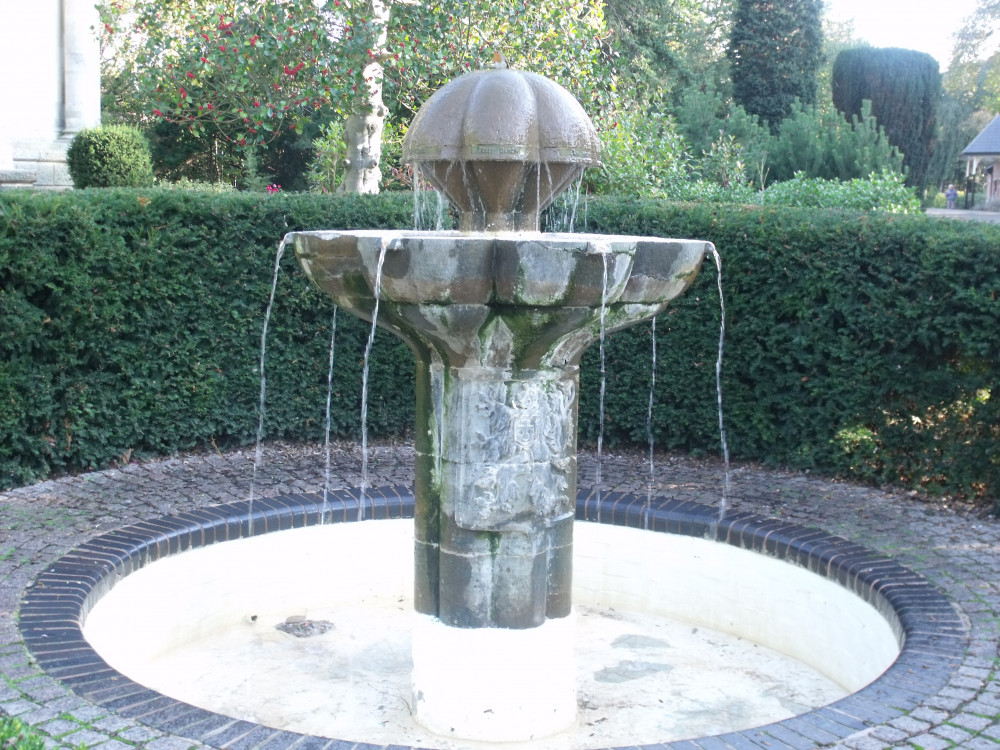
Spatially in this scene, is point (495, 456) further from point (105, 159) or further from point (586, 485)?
point (105, 159)

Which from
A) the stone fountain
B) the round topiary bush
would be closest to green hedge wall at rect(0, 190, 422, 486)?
the stone fountain

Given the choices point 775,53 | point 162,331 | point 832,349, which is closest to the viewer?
point 832,349

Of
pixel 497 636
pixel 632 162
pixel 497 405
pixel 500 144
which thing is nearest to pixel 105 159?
pixel 632 162

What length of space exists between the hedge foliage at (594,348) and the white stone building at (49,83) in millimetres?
9213

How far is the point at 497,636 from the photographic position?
173 inches

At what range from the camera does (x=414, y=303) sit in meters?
4.00

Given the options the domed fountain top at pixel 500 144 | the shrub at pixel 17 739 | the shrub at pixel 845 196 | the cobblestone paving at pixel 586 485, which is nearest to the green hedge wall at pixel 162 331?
the cobblestone paving at pixel 586 485

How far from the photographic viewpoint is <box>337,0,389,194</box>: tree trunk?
34.1 ft

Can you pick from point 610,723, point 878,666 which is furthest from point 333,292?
point 878,666

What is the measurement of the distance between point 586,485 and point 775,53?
20.3 metres

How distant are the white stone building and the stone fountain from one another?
42.3 feet

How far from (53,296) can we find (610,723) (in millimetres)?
4717

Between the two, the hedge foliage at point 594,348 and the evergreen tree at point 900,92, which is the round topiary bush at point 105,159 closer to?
the hedge foliage at point 594,348

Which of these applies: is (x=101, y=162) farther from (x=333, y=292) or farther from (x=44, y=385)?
(x=333, y=292)
